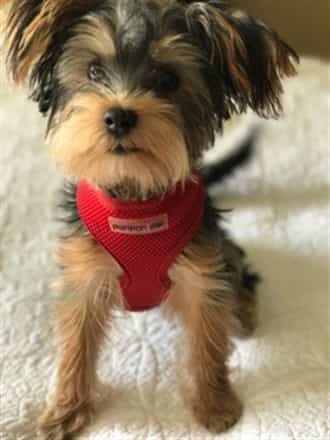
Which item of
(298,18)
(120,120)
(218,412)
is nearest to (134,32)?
(120,120)

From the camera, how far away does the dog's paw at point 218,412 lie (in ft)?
4.75

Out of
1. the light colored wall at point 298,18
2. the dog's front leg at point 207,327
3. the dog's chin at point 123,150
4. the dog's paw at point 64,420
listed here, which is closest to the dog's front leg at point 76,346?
the dog's paw at point 64,420

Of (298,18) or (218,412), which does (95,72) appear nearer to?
(218,412)

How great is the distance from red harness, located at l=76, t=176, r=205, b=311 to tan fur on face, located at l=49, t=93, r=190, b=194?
8cm

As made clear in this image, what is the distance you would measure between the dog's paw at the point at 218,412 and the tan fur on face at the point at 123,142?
452 mm

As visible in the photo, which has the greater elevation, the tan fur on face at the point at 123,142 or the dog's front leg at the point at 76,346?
the tan fur on face at the point at 123,142

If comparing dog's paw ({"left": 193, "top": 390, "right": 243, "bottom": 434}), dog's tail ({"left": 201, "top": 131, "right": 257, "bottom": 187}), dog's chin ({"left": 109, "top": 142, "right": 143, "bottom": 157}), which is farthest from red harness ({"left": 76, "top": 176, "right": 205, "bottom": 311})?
dog's tail ({"left": 201, "top": 131, "right": 257, "bottom": 187})

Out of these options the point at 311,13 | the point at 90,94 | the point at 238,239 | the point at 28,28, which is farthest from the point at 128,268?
the point at 311,13

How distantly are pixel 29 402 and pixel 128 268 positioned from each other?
33 cm

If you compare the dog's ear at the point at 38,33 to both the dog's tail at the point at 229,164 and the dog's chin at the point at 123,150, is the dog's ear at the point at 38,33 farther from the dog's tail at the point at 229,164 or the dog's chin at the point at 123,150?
the dog's tail at the point at 229,164

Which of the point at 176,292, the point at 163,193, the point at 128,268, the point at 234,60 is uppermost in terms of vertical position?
the point at 234,60

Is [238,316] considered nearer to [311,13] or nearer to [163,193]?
[163,193]

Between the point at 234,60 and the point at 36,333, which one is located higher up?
the point at 234,60

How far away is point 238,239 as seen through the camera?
1847 millimetres
